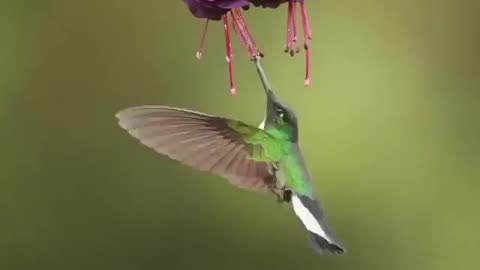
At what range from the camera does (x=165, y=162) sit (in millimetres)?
1917

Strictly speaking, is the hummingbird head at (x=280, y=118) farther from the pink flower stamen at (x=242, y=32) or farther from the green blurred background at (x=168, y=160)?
the green blurred background at (x=168, y=160)

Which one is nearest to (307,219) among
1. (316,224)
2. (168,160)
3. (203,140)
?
(316,224)

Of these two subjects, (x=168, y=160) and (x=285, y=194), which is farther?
(x=168, y=160)

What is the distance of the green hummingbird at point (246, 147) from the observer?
2.91ft

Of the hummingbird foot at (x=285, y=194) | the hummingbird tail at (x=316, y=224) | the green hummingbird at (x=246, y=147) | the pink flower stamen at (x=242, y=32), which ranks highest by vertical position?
the pink flower stamen at (x=242, y=32)

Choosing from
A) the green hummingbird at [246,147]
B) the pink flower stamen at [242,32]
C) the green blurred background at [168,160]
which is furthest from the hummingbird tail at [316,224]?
the green blurred background at [168,160]

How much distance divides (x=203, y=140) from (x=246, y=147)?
0.06m

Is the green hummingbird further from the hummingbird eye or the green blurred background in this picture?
the green blurred background

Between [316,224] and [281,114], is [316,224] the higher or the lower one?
the lower one

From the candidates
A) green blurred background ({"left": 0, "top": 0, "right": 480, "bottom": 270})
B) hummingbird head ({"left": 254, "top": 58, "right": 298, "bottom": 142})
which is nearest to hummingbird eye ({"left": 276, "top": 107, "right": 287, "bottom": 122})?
hummingbird head ({"left": 254, "top": 58, "right": 298, "bottom": 142})

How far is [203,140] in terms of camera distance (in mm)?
940

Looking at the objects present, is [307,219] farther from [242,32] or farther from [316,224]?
[242,32]

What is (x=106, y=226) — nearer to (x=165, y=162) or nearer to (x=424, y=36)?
(x=165, y=162)

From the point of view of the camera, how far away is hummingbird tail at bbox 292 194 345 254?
925mm
